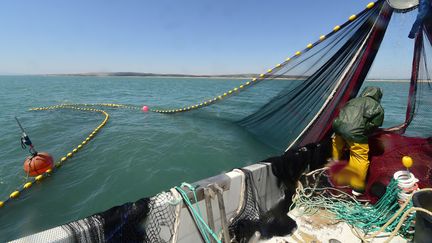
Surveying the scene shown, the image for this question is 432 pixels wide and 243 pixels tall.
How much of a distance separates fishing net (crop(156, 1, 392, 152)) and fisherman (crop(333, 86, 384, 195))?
2.17ft

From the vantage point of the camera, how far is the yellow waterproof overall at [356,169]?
11.4 feet

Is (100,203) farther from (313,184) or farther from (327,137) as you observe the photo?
(327,137)

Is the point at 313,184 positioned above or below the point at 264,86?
below

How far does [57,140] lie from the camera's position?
877 centimetres

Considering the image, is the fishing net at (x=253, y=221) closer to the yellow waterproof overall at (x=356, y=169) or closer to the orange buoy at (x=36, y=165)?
the yellow waterproof overall at (x=356, y=169)

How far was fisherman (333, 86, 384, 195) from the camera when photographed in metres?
3.35

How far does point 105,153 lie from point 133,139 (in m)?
1.54

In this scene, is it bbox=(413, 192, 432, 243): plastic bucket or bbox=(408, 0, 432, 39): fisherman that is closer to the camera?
bbox=(413, 192, 432, 243): plastic bucket

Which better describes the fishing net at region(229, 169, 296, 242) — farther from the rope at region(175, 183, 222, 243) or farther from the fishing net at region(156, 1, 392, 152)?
the fishing net at region(156, 1, 392, 152)

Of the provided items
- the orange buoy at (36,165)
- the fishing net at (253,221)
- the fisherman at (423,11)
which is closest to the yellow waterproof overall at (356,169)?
the fishing net at (253,221)

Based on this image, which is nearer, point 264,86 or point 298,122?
point 298,122

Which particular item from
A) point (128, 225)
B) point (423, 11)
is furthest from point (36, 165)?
point (423, 11)

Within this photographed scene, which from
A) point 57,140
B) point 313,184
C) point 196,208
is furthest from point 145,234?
point 57,140

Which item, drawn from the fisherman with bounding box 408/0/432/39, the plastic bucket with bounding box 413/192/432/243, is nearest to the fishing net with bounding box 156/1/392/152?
the fisherman with bounding box 408/0/432/39
